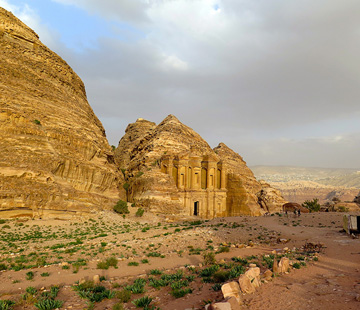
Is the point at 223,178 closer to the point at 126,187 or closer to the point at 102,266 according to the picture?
the point at 126,187

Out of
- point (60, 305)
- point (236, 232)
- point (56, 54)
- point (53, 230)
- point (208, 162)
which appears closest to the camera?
point (60, 305)

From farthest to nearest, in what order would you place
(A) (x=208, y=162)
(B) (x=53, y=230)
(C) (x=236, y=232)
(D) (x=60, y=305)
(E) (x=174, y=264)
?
(A) (x=208, y=162), (B) (x=53, y=230), (C) (x=236, y=232), (E) (x=174, y=264), (D) (x=60, y=305)

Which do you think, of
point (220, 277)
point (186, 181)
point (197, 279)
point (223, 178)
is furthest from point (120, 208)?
point (220, 277)

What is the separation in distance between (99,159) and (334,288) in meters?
37.5

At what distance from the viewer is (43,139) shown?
30.4 meters

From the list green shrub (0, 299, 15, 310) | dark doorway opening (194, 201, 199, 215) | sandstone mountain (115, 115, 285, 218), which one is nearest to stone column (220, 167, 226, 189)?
sandstone mountain (115, 115, 285, 218)

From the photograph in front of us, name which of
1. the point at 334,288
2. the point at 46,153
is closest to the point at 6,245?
the point at 46,153

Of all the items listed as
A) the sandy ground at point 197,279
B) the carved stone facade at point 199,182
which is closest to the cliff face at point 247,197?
the carved stone facade at point 199,182

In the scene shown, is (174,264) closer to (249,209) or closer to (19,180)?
(19,180)

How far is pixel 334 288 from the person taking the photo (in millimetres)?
7055

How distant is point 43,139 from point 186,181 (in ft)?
98.4

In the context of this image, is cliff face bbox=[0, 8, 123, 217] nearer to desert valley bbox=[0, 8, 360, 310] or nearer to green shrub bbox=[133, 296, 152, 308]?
desert valley bbox=[0, 8, 360, 310]

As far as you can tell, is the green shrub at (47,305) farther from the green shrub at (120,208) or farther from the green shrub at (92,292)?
the green shrub at (120,208)

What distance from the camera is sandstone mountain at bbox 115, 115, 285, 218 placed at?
146 feet
